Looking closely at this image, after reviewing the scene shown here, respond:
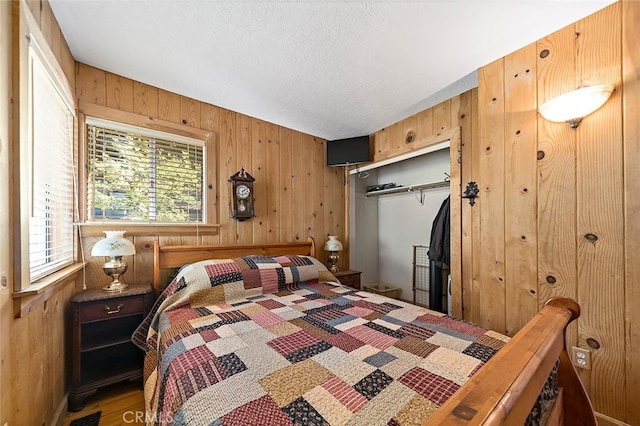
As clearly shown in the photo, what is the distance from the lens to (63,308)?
5.41ft

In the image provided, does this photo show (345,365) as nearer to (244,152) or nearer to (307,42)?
(307,42)

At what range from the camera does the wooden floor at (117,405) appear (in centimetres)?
154

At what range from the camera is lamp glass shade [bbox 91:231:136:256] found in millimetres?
1723

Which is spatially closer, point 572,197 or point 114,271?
point 572,197

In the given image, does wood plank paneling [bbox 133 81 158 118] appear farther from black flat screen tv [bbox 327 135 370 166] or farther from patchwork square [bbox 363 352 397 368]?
patchwork square [bbox 363 352 397 368]

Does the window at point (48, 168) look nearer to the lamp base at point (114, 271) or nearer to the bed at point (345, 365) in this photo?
the lamp base at point (114, 271)

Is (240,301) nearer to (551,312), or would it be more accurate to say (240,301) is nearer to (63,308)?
(63,308)

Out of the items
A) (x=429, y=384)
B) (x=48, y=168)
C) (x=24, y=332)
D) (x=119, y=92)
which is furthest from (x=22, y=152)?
(x=429, y=384)

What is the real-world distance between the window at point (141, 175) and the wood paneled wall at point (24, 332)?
57cm

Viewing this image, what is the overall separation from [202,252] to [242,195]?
672mm

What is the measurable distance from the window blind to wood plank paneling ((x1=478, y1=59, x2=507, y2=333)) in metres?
2.74

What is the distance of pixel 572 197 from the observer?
148 cm

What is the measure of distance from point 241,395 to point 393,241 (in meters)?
3.55

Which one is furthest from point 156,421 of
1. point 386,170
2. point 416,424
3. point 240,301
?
point 386,170
